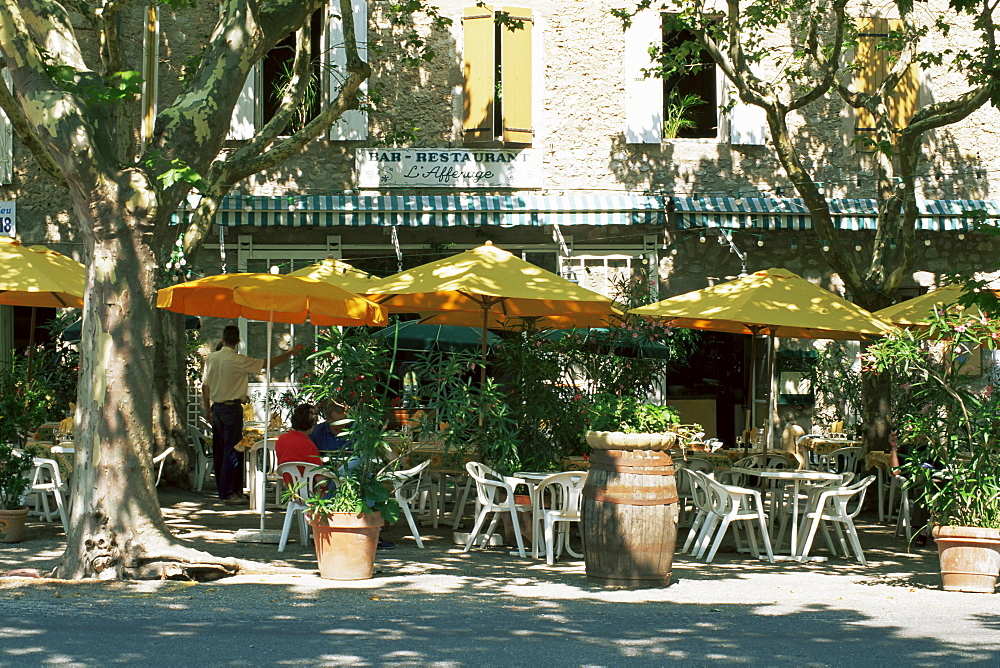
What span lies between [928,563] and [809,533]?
3.11 feet

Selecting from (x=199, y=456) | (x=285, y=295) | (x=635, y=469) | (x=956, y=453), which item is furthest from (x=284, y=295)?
(x=956, y=453)

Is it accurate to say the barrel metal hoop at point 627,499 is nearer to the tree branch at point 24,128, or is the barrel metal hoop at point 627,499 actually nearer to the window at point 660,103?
the tree branch at point 24,128

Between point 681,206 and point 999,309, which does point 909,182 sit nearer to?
point 681,206

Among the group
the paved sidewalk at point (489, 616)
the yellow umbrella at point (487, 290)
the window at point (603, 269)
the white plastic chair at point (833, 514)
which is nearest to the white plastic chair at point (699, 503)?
the paved sidewalk at point (489, 616)

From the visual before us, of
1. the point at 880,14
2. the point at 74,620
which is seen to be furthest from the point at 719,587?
the point at 880,14

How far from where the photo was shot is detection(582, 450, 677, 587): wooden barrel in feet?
24.0

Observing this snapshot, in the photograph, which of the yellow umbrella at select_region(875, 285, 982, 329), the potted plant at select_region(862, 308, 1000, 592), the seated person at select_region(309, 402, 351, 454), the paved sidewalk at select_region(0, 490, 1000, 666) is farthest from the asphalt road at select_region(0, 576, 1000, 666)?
the yellow umbrella at select_region(875, 285, 982, 329)

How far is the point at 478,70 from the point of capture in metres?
15.1

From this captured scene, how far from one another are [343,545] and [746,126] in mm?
9797

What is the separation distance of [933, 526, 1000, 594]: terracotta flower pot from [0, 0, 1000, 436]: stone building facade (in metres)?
7.60

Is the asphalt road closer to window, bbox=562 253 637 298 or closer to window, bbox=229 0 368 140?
window, bbox=562 253 637 298

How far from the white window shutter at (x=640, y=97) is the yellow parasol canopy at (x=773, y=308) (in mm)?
5259

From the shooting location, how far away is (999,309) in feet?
24.3

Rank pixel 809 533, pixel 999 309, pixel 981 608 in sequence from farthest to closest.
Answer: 1. pixel 809 533
2. pixel 999 309
3. pixel 981 608
